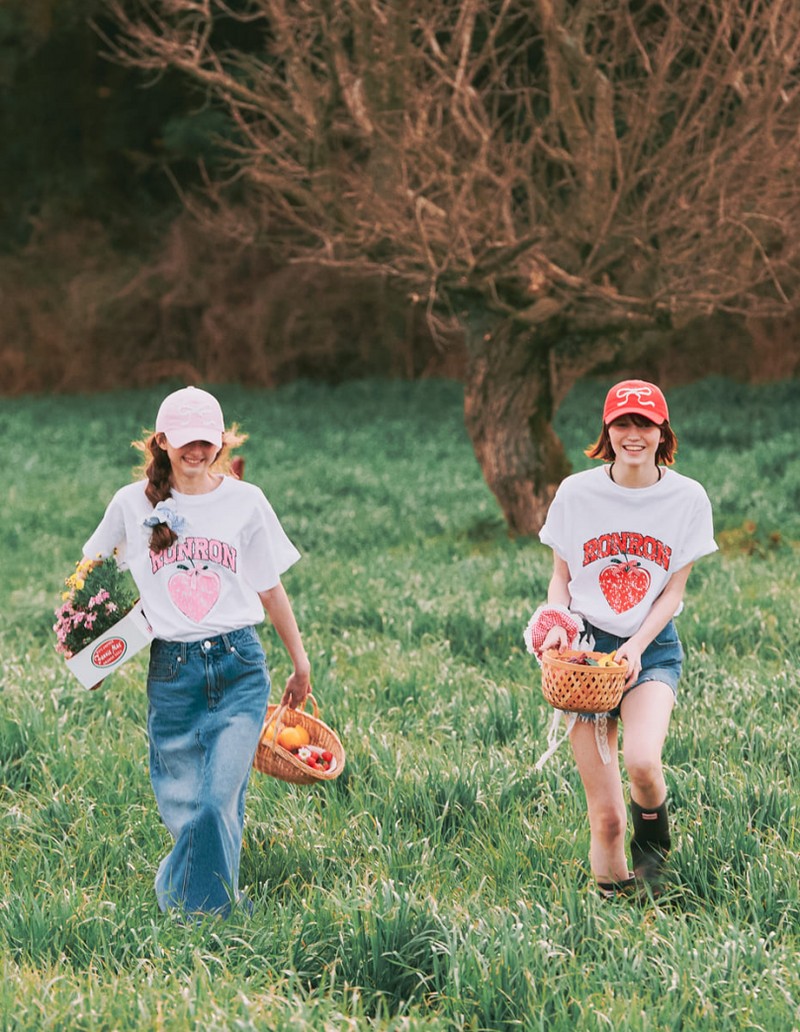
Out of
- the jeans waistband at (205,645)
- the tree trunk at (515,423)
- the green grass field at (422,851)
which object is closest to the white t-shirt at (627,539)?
the green grass field at (422,851)

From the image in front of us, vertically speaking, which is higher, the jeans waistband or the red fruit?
the red fruit

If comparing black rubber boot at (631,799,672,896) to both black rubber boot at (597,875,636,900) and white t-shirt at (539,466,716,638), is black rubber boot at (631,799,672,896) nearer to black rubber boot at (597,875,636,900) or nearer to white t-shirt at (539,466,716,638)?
black rubber boot at (597,875,636,900)

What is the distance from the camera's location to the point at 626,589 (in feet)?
11.0

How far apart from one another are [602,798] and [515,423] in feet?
23.9

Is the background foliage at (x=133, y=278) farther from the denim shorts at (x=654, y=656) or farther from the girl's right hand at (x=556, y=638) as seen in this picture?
the girl's right hand at (x=556, y=638)

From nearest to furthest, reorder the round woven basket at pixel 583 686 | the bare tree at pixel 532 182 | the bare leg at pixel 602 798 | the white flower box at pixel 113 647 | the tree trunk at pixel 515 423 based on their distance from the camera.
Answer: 1. the round woven basket at pixel 583 686
2. the bare leg at pixel 602 798
3. the white flower box at pixel 113 647
4. the bare tree at pixel 532 182
5. the tree trunk at pixel 515 423

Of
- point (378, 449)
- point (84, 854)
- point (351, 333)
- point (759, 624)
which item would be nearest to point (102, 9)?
point (351, 333)

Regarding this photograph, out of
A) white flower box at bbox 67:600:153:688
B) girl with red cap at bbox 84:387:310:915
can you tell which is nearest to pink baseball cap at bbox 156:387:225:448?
girl with red cap at bbox 84:387:310:915

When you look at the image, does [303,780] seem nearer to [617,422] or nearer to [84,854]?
[84,854]

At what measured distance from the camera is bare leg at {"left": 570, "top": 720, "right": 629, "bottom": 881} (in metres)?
3.32

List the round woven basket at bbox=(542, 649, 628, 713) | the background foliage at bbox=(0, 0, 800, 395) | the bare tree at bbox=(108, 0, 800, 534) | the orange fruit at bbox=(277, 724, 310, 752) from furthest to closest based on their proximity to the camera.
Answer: the background foliage at bbox=(0, 0, 800, 395), the bare tree at bbox=(108, 0, 800, 534), the orange fruit at bbox=(277, 724, 310, 752), the round woven basket at bbox=(542, 649, 628, 713)

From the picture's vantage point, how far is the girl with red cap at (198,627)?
328 cm

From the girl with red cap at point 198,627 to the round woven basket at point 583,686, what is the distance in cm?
90

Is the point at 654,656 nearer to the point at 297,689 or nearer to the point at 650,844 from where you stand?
the point at 650,844
